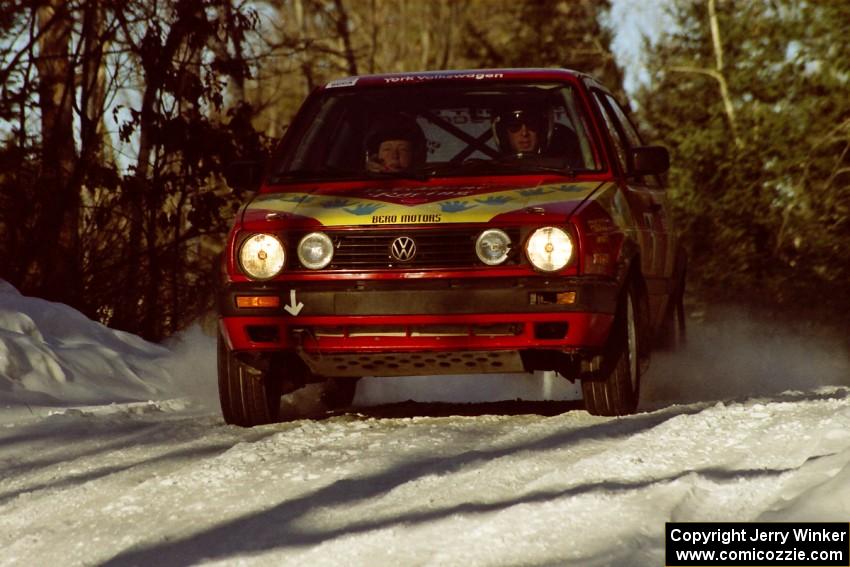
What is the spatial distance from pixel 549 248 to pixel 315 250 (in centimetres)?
106

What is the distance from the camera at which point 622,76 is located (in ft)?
131

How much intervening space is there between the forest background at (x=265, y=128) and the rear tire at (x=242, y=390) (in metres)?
5.49

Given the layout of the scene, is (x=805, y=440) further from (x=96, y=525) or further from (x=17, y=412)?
(x=17, y=412)

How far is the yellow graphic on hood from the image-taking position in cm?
734

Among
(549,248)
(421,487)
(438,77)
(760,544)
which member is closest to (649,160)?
(438,77)

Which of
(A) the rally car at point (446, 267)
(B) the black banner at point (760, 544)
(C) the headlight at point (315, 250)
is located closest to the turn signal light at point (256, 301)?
(A) the rally car at point (446, 267)

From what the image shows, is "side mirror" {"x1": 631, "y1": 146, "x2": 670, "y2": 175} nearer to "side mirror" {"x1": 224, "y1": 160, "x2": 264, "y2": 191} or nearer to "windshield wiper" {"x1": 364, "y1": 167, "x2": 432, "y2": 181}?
"windshield wiper" {"x1": 364, "y1": 167, "x2": 432, "y2": 181}

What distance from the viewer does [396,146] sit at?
329 inches

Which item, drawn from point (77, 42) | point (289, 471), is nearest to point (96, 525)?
point (289, 471)

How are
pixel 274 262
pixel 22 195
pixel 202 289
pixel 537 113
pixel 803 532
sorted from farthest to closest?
1. pixel 202 289
2. pixel 22 195
3. pixel 537 113
4. pixel 274 262
5. pixel 803 532

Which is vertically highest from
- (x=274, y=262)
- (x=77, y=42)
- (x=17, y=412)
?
(x=77, y=42)

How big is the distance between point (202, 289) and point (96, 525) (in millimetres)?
9430

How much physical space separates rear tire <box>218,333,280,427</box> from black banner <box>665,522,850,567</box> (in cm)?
339

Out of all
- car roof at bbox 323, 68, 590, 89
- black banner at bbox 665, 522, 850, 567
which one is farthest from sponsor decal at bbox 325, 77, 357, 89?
black banner at bbox 665, 522, 850, 567
